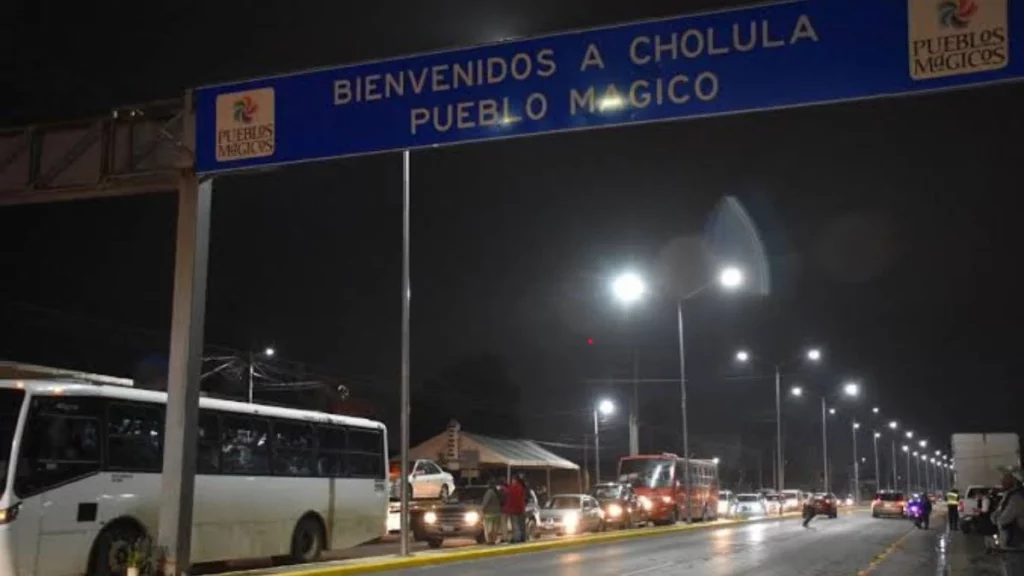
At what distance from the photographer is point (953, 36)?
12.4 meters

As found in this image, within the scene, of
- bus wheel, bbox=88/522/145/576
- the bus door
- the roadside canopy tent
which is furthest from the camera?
the roadside canopy tent

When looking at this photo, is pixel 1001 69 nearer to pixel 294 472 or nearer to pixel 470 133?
pixel 470 133

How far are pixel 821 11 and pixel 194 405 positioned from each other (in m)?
10.1

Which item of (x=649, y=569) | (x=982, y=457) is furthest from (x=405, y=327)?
(x=982, y=457)

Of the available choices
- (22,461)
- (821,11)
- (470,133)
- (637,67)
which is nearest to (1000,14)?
(821,11)

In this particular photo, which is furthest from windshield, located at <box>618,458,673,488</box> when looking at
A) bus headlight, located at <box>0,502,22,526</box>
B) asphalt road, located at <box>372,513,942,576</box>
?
bus headlight, located at <box>0,502,22,526</box>

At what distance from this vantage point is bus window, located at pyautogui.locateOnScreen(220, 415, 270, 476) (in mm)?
19641

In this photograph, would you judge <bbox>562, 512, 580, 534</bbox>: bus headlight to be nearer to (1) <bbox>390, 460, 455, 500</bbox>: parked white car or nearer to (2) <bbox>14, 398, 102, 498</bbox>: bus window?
(1) <bbox>390, 460, 455, 500</bbox>: parked white car

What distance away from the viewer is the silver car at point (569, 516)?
3603 centimetres

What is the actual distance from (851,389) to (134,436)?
59.0 meters

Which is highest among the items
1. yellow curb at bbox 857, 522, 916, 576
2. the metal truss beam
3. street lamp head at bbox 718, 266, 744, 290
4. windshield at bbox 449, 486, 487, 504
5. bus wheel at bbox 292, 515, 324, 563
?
street lamp head at bbox 718, 266, 744, 290

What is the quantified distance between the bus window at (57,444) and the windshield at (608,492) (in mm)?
26729

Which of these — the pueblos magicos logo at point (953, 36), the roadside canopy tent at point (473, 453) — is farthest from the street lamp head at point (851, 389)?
the pueblos magicos logo at point (953, 36)

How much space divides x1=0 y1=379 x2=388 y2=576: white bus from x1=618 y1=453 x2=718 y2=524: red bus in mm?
22750
